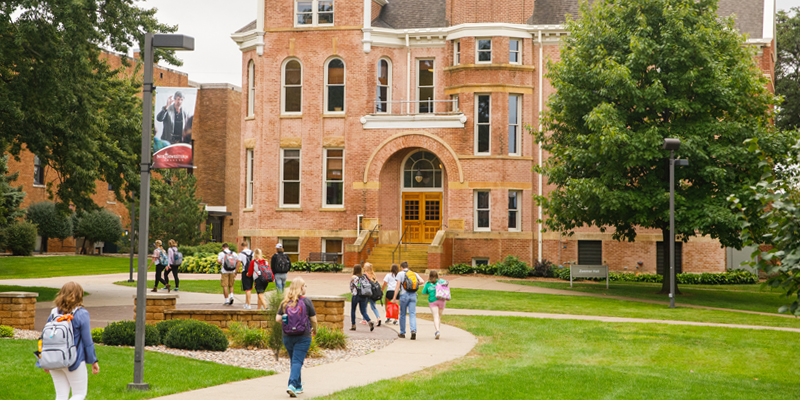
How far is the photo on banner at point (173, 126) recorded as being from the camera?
31.5ft

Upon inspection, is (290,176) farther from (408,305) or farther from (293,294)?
(293,294)

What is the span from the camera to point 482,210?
3409 centimetres

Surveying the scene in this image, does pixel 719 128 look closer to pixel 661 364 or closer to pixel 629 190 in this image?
pixel 629 190

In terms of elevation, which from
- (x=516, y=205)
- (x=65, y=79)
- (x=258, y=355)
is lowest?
(x=258, y=355)

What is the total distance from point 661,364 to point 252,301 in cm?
1228

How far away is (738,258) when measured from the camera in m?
34.5

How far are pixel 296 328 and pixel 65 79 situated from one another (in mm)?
12427

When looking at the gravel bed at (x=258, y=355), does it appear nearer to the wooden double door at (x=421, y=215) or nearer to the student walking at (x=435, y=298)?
the student walking at (x=435, y=298)

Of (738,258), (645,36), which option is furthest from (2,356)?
(738,258)

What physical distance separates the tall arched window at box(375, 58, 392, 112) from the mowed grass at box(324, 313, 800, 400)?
19.3 m

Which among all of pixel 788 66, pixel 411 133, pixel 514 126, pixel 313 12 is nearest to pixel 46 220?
pixel 313 12

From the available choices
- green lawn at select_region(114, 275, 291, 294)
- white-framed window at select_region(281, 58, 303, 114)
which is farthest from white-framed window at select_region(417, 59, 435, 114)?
green lawn at select_region(114, 275, 291, 294)

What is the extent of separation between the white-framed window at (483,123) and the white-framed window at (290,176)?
851 cm

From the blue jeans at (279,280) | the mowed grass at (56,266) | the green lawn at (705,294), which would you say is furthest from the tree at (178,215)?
the blue jeans at (279,280)
